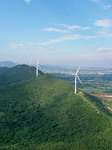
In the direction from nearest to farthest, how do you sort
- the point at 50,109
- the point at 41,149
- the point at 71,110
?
the point at 41,149 → the point at 71,110 → the point at 50,109

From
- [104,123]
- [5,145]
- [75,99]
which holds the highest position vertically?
[75,99]

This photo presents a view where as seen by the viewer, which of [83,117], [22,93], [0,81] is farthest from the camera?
[0,81]

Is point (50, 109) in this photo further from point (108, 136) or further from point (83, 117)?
point (108, 136)

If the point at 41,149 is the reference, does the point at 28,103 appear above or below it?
above

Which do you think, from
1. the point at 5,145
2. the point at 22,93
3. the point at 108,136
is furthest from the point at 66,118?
the point at 22,93

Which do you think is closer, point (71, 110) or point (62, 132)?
point (62, 132)

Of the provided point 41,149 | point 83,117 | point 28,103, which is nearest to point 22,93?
point 28,103

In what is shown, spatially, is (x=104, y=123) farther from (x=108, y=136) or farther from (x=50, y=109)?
(x=50, y=109)
